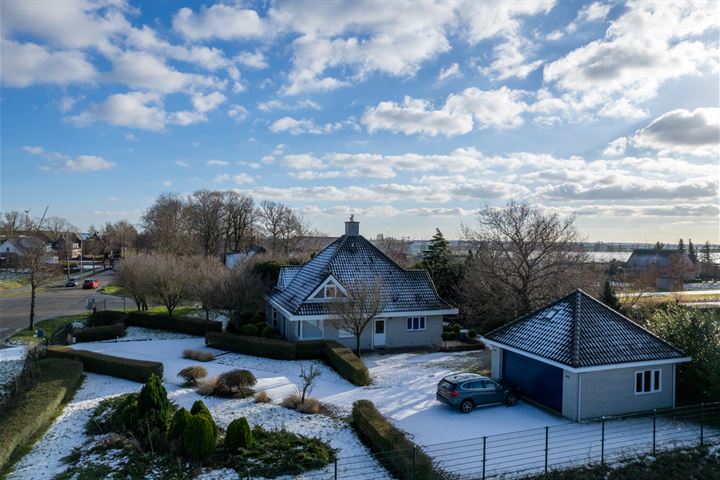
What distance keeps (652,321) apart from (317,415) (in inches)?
626

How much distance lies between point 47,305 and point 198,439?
4270 cm

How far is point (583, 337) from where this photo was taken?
58.4ft

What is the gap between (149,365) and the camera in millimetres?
20953

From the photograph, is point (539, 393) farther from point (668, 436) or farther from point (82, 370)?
point (82, 370)

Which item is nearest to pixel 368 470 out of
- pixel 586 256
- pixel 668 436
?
pixel 668 436

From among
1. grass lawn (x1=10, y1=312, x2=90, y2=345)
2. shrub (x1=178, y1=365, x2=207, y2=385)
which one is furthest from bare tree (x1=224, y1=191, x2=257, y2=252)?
shrub (x1=178, y1=365, x2=207, y2=385)

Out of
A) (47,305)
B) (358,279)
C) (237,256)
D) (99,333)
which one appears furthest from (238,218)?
(358,279)

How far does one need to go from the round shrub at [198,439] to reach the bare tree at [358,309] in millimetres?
12422

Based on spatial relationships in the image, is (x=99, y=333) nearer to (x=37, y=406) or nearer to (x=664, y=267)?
(x=37, y=406)

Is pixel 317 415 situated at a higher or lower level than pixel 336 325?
lower

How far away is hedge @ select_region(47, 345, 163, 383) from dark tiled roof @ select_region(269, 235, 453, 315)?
26.5 ft

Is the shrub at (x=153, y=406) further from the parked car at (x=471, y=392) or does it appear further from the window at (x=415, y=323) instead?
the window at (x=415, y=323)

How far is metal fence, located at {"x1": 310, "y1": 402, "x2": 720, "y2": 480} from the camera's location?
1255 cm

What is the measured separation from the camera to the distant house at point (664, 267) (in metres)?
66.2
